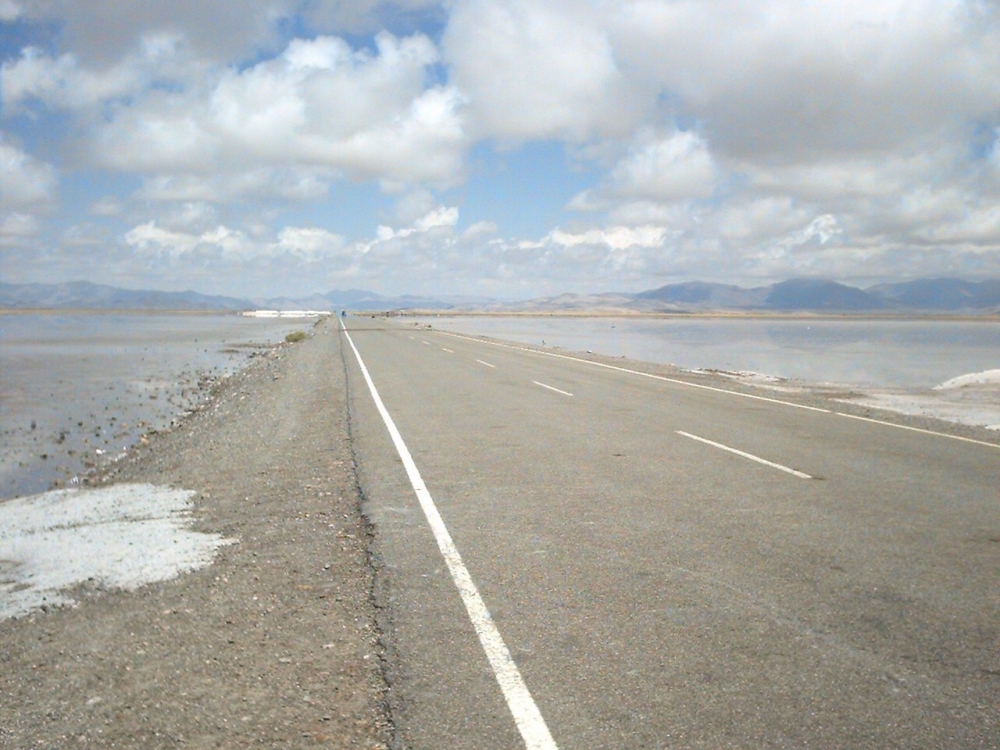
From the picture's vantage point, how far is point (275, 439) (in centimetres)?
1257

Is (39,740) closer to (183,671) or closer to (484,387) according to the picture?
(183,671)

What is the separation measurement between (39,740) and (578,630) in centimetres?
280

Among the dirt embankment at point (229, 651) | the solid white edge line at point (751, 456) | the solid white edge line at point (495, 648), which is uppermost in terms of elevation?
the solid white edge line at point (495, 648)

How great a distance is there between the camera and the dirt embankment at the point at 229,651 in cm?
370

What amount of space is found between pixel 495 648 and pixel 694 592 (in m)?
1.61

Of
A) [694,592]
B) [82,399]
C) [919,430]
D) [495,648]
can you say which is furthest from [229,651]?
[82,399]

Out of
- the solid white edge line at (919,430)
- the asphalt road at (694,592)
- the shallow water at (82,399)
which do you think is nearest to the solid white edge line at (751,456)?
the asphalt road at (694,592)

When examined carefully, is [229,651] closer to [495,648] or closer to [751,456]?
[495,648]

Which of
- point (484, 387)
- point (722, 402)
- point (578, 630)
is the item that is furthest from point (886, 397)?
point (578, 630)

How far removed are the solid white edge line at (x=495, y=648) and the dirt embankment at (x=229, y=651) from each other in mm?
609

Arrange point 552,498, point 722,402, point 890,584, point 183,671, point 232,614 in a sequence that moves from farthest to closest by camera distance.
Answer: point 722,402
point 552,498
point 890,584
point 232,614
point 183,671

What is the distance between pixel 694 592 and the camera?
17.6 ft

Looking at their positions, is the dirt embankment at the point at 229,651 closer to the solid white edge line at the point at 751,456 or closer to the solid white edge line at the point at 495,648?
the solid white edge line at the point at 495,648

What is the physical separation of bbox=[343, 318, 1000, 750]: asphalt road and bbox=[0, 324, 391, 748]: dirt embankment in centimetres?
27
